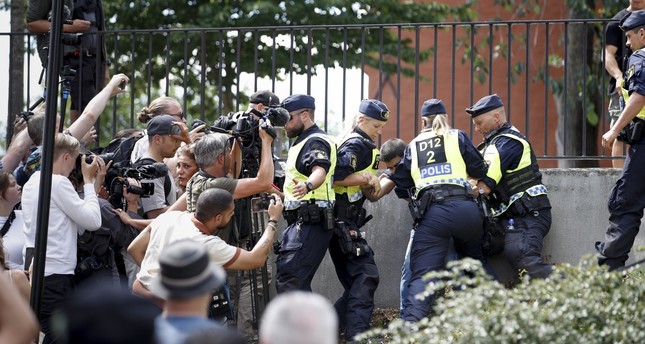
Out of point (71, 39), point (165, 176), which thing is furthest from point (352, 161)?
point (71, 39)

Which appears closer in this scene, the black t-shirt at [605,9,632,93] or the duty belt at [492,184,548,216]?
the duty belt at [492,184,548,216]

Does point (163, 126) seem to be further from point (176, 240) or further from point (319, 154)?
point (176, 240)

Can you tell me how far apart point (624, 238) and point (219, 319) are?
10.2 feet

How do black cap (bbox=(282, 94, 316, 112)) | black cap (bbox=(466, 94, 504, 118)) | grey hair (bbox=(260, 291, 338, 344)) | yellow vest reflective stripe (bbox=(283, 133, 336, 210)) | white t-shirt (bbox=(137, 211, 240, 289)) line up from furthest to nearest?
black cap (bbox=(466, 94, 504, 118)), black cap (bbox=(282, 94, 316, 112)), yellow vest reflective stripe (bbox=(283, 133, 336, 210)), white t-shirt (bbox=(137, 211, 240, 289)), grey hair (bbox=(260, 291, 338, 344))

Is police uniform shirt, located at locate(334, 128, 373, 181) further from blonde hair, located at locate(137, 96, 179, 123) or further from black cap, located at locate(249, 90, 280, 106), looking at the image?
blonde hair, located at locate(137, 96, 179, 123)

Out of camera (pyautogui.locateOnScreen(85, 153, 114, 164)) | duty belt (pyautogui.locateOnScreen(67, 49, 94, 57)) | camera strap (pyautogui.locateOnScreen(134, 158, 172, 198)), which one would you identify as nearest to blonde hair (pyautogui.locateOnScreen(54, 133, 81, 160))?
camera (pyautogui.locateOnScreen(85, 153, 114, 164))

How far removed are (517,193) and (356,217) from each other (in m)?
1.29

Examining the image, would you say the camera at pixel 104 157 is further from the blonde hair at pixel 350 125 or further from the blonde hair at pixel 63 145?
the blonde hair at pixel 350 125

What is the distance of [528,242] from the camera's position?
31.1 ft

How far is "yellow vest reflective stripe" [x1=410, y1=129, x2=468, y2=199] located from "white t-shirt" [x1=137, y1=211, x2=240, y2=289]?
238 centimetres

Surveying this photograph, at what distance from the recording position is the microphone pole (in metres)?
6.48

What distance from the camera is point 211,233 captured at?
732 cm

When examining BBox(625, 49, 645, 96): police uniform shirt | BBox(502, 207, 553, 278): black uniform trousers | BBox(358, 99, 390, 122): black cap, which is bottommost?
BBox(502, 207, 553, 278): black uniform trousers

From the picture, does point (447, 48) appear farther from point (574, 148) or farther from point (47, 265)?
point (47, 265)
